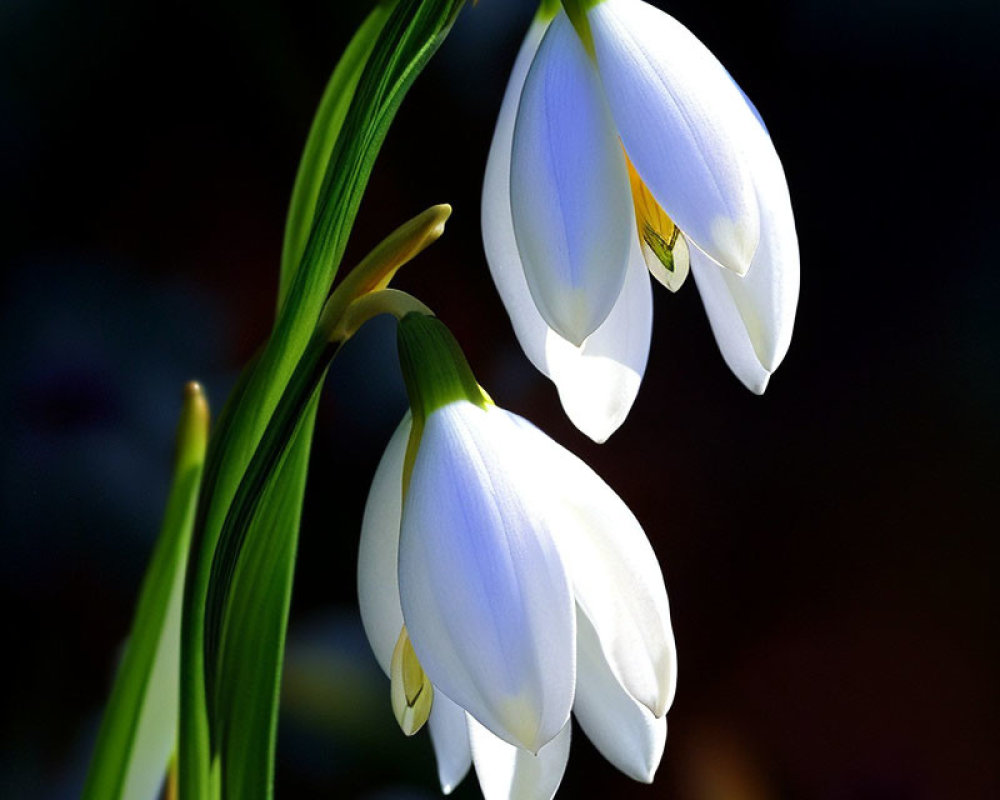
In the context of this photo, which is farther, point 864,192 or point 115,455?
point 864,192

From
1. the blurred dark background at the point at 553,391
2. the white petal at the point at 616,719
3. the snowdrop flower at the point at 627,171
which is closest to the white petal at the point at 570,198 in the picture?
the snowdrop flower at the point at 627,171

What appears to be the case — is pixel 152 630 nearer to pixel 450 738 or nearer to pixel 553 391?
pixel 450 738

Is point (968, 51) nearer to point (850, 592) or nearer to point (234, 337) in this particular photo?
point (850, 592)

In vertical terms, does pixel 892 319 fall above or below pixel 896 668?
above

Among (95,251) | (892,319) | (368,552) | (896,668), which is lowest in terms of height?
(896,668)

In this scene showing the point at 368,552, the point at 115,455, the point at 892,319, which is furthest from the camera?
the point at 892,319

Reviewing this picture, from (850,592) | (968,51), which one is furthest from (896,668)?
(968,51)

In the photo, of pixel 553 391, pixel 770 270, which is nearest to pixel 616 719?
pixel 770 270

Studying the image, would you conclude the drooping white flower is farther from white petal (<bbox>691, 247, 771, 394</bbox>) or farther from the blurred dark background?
the blurred dark background
